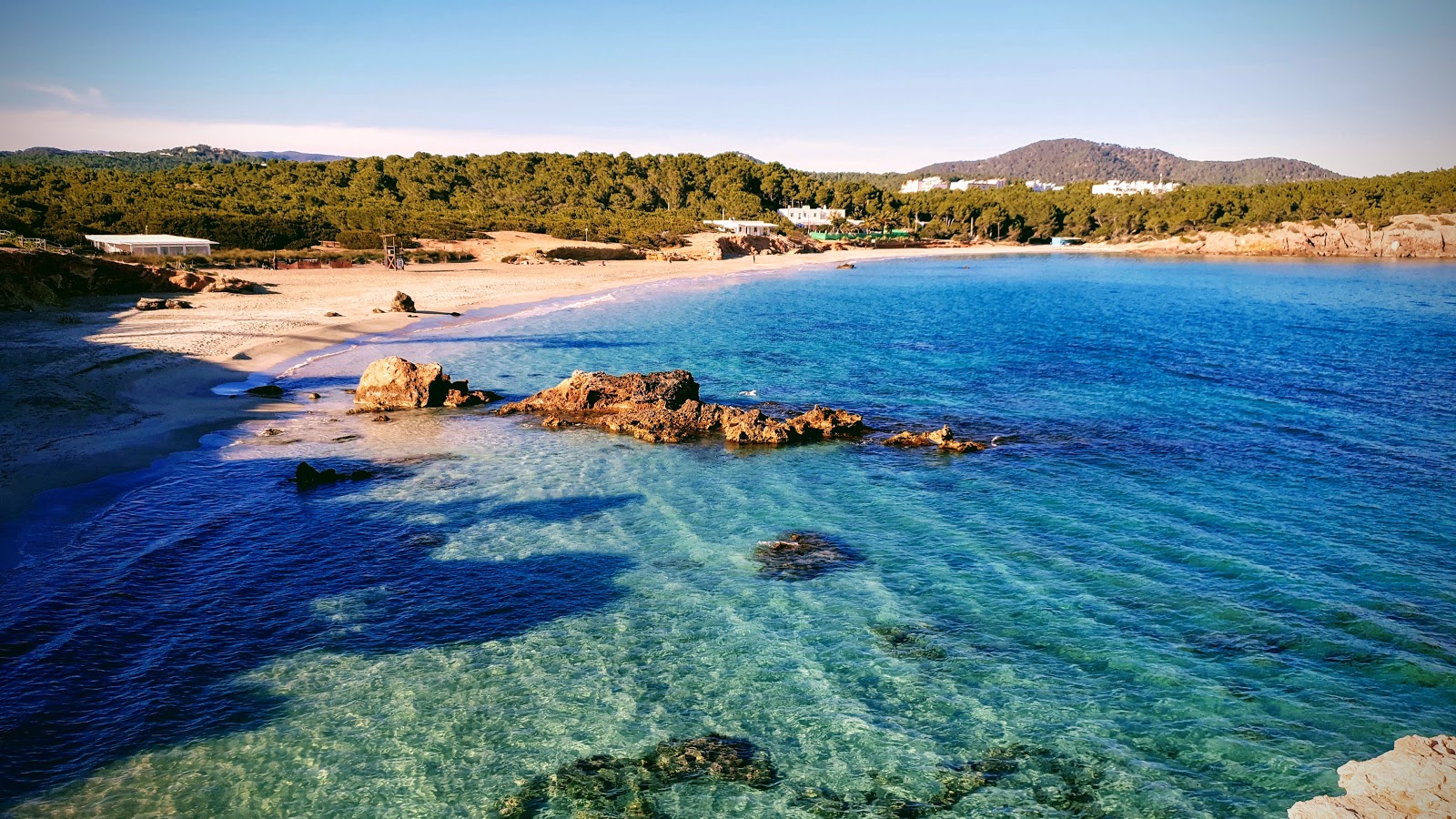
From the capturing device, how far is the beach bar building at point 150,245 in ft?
194

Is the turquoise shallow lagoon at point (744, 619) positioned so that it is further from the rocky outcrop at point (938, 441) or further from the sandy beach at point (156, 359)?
the sandy beach at point (156, 359)

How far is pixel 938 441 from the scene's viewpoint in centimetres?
2383

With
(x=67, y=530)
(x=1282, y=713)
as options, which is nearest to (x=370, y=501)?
(x=67, y=530)

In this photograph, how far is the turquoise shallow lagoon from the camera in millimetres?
9711

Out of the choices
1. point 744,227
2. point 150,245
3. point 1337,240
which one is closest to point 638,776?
point 150,245

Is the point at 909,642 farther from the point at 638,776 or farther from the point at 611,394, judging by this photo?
the point at 611,394

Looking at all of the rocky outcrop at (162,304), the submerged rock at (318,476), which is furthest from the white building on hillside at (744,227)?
the submerged rock at (318,476)

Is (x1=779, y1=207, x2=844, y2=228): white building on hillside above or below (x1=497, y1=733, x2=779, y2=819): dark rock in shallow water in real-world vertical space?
above

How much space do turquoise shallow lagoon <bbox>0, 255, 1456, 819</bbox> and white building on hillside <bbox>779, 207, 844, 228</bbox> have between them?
128653 millimetres

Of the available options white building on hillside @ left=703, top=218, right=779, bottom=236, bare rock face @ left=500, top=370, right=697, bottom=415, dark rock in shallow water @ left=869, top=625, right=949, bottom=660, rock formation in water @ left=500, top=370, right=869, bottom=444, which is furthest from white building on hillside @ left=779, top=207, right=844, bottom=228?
dark rock in shallow water @ left=869, top=625, right=949, bottom=660

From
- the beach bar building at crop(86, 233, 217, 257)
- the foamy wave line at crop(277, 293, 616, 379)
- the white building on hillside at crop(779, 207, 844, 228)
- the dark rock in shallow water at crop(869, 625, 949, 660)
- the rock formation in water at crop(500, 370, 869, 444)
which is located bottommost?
the dark rock in shallow water at crop(869, 625, 949, 660)

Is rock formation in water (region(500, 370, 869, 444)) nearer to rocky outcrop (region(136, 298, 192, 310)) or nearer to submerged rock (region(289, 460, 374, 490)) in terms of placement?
submerged rock (region(289, 460, 374, 490))

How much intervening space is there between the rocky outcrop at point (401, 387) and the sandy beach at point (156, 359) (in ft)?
10.4

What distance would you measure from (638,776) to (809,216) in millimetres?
150776
